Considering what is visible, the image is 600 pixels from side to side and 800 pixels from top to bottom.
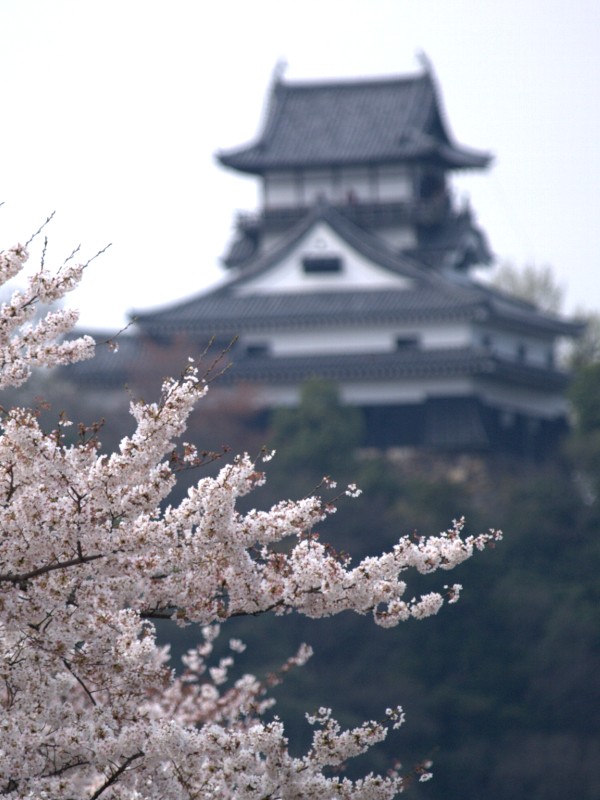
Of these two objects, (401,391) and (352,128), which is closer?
(401,391)

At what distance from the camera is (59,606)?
655 cm

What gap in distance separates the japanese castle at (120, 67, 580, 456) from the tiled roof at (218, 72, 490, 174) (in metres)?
0.05

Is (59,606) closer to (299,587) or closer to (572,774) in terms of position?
(299,587)

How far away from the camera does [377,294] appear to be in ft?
148

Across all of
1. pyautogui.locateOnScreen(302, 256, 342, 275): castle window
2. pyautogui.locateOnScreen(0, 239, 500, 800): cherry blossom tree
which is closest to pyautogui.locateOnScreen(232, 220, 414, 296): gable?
pyautogui.locateOnScreen(302, 256, 342, 275): castle window

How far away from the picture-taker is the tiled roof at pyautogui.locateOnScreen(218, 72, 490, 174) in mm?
48250

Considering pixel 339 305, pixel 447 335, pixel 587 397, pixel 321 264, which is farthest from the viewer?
pixel 321 264

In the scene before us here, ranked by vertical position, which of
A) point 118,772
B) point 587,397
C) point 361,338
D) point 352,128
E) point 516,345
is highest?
point 118,772

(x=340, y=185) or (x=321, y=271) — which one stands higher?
(x=340, y=185)

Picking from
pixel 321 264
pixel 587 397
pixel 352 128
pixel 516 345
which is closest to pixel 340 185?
pixel 352 128

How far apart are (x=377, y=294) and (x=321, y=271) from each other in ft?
6.03

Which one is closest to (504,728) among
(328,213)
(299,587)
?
(328,213)

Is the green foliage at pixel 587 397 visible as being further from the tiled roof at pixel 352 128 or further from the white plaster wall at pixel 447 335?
the tiled roof at pixel 352 128

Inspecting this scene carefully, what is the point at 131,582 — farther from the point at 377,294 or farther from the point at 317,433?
the point at 377,294
